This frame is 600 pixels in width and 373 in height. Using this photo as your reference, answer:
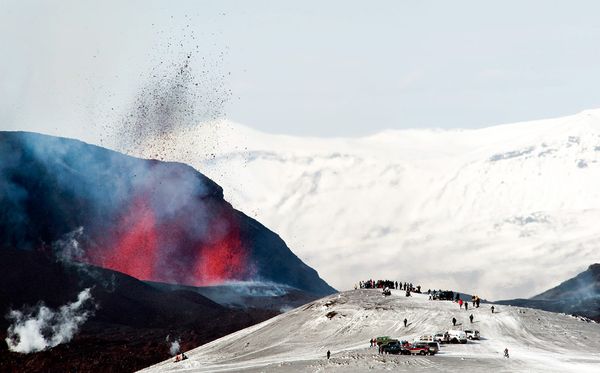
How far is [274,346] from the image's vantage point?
182625mm

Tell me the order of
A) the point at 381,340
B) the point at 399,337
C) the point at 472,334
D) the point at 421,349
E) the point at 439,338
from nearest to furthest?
the point at 421,349
the point at 381,340
the point at 439,338
the point at 472,334
the point at 399,337

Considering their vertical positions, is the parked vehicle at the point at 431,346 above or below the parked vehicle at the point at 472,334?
below

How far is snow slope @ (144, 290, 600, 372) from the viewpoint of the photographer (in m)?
147

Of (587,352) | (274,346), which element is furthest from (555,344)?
(274,346)

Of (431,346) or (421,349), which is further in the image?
(431,346)

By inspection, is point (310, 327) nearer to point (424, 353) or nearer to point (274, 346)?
point (274, 346)

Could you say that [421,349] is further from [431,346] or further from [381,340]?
[381,340]

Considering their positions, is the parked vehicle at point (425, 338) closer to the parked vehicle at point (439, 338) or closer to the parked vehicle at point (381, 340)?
the parked vehicle at point (381, 340)

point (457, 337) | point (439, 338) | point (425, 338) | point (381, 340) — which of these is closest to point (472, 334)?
point (457, 337)

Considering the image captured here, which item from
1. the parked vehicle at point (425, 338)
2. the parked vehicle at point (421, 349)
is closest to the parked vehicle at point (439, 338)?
the parked vehicle at point (425, 338)

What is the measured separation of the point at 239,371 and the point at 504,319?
184 ft

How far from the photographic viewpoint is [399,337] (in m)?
174

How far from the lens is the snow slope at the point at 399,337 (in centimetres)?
14688

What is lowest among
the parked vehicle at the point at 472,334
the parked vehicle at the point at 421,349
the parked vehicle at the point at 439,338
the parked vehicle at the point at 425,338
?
the parked vehicle at the point at 421,349
